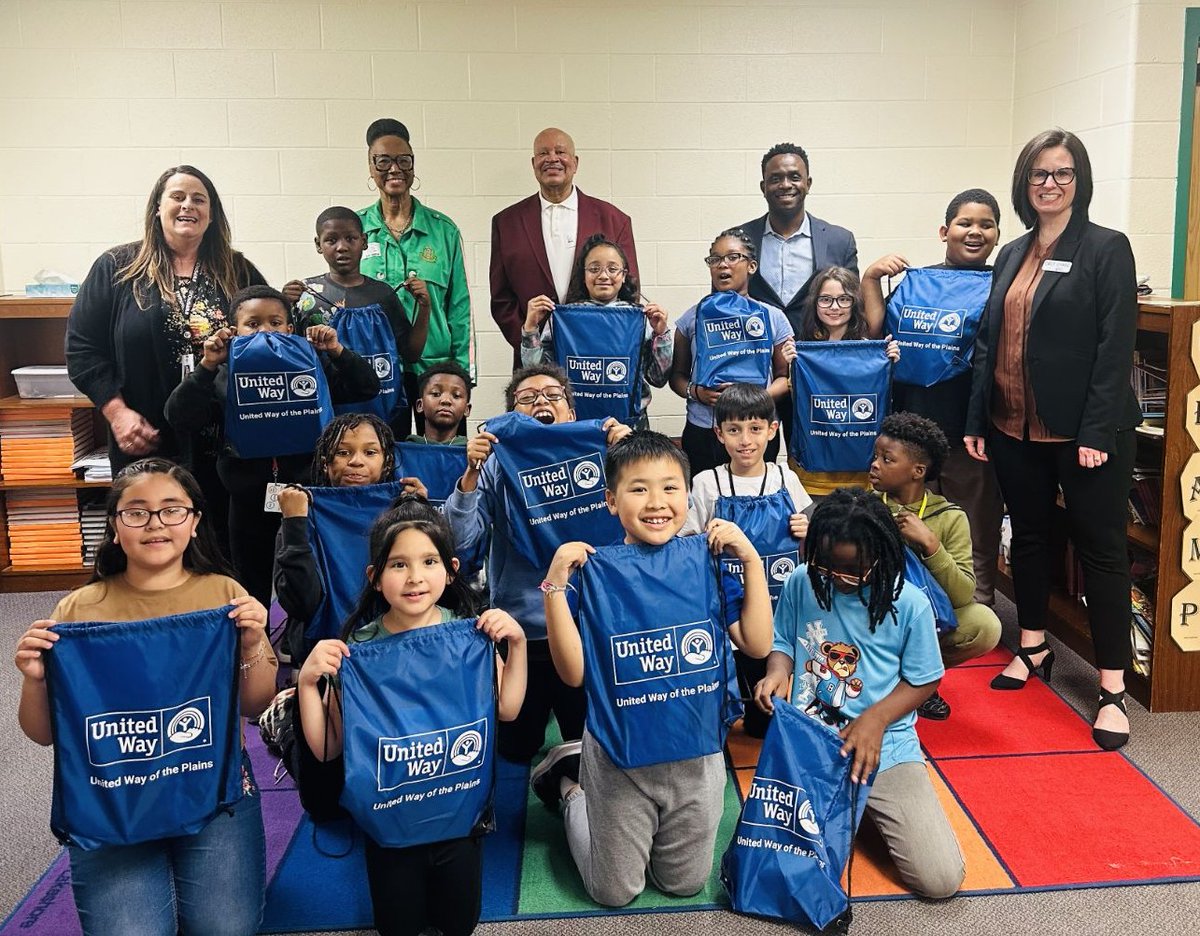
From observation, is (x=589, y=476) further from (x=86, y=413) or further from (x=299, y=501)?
(x=86, y=413)

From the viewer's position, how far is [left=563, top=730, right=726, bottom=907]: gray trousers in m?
2.62

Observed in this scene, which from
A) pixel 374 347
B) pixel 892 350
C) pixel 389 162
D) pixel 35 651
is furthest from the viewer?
pixel 389 162

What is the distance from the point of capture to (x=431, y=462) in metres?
3.38

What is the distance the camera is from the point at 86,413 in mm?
5348

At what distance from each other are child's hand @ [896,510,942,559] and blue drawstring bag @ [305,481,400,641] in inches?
57.0

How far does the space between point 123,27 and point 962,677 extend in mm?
4812

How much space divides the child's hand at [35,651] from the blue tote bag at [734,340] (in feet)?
7.82

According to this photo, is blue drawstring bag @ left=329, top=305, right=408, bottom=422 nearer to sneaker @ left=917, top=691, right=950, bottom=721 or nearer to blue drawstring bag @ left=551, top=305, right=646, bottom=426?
blue drawstring bag @ left=551, top=305, right=646, bottom=426

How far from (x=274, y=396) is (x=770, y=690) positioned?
1731 mm

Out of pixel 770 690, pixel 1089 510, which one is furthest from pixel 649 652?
pixel 1089 510

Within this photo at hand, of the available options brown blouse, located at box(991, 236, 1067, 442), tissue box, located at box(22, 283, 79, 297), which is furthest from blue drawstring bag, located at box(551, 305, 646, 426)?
tissue box, located at box(22, 283, 79, 297)

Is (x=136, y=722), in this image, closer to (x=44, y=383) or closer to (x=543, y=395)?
(x=543, y=395)

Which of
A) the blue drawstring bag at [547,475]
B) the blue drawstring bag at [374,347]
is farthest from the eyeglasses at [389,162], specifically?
the blue drawstring bag at [547,475]

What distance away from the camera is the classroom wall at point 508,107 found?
214 inches
